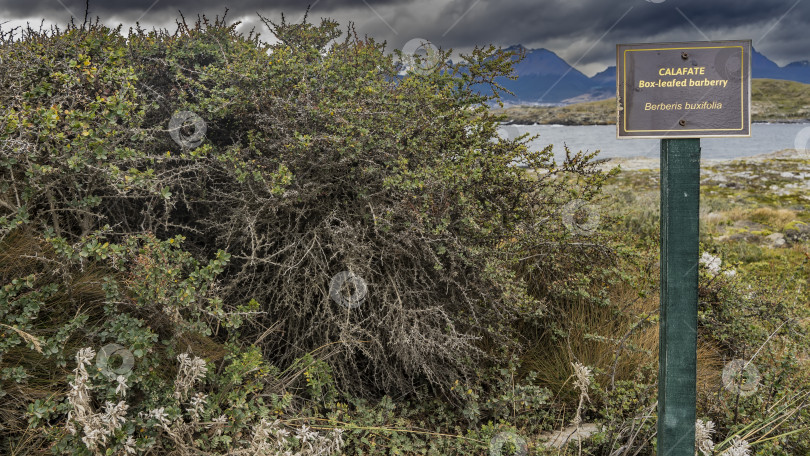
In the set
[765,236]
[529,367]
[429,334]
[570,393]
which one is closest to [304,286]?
[429,334]

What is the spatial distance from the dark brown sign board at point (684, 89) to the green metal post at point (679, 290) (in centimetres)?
12

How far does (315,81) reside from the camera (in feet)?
12.9

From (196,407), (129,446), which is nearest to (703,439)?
(196,407)

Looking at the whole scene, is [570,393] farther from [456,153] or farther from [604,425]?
[456,153]

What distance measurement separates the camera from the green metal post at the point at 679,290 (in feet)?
8.73

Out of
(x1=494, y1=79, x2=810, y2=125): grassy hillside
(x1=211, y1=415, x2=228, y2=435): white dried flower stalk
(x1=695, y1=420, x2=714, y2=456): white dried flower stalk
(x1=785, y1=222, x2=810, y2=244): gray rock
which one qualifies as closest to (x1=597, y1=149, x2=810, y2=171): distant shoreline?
(x1=494, y1=79, x2=810, y2=125): grassy hillside

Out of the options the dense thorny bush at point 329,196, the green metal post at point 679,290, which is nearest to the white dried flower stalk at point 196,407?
the dense thorny bush at point 329,196

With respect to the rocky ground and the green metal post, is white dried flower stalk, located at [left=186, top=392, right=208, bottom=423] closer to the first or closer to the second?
the green metal post

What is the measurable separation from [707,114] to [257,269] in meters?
2.91

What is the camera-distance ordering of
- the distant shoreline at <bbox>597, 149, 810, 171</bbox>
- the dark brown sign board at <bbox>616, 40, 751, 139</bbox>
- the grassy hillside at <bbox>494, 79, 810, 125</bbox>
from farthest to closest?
the grassy hillside at <bbox>494, 79, 810, 125</bbox> < the distant shoreline at <bbox>597, 149, 810, 171</bbox> < the dark brown sign board at <bbox>616, 40, 751, 139</bbox>

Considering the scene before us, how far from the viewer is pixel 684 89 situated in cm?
267

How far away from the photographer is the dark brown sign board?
2621mm

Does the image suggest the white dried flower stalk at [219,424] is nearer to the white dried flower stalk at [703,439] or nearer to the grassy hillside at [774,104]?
the white dried flower stalk at [703,439]

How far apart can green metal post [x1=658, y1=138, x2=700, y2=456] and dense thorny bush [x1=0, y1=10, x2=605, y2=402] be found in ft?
3.37
